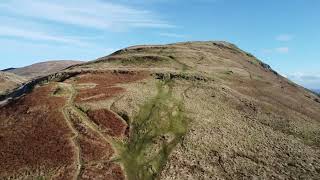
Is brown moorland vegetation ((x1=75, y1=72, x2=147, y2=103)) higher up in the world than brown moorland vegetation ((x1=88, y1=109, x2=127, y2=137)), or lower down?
higher up

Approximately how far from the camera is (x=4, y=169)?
180 feet

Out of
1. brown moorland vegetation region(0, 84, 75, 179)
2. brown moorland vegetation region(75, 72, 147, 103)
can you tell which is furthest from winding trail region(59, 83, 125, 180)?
brown moorland vegetation region(75, 72, 147, 103)

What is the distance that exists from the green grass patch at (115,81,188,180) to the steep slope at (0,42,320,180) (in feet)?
0.46

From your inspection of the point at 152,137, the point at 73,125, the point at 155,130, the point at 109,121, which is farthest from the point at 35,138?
the point at 155,130

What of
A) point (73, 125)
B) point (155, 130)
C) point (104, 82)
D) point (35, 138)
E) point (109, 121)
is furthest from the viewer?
point (104, 82)

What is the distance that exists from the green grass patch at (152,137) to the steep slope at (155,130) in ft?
0.46

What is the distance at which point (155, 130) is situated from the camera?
65.1m

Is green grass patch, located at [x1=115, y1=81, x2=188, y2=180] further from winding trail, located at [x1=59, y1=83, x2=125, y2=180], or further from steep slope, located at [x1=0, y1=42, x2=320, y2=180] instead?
winding trail, located at [x1=59, y1=83, x2=125, y2=180]

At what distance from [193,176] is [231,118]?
815 inches

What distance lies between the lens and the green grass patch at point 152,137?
184 ft

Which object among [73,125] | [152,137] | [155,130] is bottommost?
[152,137]

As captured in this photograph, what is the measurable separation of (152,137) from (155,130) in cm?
226

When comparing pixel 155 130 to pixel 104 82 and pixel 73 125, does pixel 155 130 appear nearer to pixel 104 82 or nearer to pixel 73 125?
pixel 73 125

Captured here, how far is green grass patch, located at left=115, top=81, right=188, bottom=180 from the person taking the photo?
184 ft
